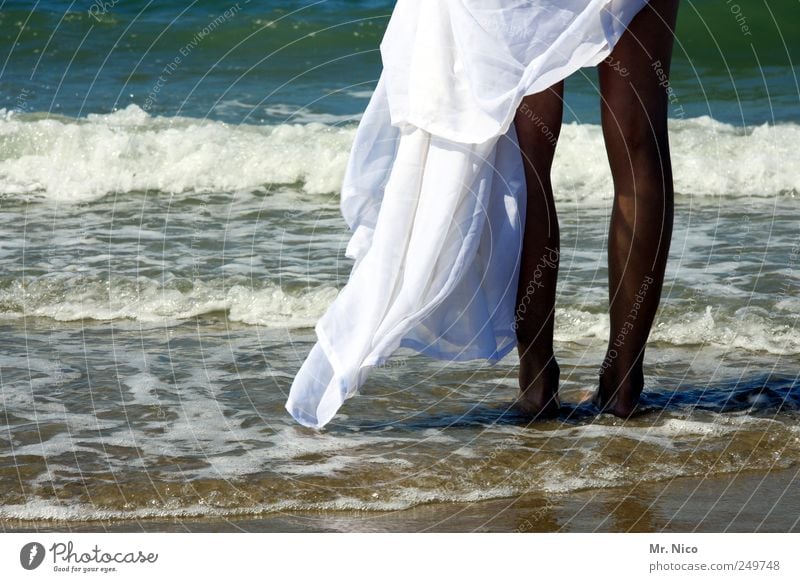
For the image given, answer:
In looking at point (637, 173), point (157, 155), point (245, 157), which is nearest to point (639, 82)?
point (637, 173)

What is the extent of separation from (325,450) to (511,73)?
1.24m

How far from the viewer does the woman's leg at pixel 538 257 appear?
127 inches

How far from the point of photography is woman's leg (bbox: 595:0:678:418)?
3.15 m

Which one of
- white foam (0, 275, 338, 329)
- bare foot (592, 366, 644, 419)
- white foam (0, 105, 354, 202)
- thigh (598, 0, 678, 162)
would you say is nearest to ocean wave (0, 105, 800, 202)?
white foam (0, 105, 354, 202)

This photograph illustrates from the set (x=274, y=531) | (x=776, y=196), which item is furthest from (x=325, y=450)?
(x=776, y=196)

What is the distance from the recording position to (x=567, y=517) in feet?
9.30

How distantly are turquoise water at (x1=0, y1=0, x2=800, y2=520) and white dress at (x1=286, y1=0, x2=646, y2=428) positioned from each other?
344 millimetres

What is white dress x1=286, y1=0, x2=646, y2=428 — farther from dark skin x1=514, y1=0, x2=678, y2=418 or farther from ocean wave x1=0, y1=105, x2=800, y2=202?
ocean wave x1=0, y1=105, x2=800, y2=202

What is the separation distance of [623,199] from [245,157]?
5.35 meters

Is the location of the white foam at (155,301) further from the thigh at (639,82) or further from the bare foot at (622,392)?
the thigh at (639,82)

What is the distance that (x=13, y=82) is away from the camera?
1055cm

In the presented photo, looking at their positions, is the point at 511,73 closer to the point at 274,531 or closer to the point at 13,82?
the point at 274,531
